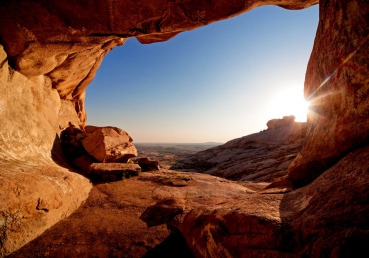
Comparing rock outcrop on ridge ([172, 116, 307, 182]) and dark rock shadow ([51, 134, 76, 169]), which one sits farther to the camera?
rock outcrop on ridge ([172, 116, 307, 182])

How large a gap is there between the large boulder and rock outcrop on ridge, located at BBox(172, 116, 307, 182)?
14.3m

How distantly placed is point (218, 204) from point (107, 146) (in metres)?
9.97

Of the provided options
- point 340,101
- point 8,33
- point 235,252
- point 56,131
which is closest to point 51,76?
point 56,131

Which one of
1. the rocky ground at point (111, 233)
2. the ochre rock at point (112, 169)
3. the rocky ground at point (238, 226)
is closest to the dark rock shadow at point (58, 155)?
the ochre rock at point (112, 169)

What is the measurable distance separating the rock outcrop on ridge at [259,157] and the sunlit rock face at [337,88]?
15.2m

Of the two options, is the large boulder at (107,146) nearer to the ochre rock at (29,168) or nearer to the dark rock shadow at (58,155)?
the dark rock shadow at (58,155)

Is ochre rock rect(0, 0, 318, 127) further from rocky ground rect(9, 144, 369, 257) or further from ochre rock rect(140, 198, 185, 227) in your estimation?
ochre rock rect(140, 198, 185, 227)

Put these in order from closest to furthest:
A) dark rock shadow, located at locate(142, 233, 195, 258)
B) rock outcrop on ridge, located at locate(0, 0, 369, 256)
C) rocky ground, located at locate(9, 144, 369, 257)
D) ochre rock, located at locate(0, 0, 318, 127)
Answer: rocky ground, located at locate(9, 144, 369, 257) < rock outcrop on ridge, located at locate(0, 0, 369, 256) < dark rock shadow, located at locate(142, 233, 195, 258) < ochre rock, located at locate(0, 0, 318, 127)

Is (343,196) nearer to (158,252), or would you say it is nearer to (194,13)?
(158,252)

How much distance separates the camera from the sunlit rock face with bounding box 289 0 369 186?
10.6 feet

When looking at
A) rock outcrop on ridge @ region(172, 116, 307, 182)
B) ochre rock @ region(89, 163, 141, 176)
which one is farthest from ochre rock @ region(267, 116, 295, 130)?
ochre rock @ region(89, 163, 141, 176)

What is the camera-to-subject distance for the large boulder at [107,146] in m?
11.9

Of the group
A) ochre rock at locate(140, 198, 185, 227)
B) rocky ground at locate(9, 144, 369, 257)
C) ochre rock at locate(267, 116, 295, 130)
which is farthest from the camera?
ochre rock at locate(267, 116, 295, 130)

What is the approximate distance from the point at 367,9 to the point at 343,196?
3.38 m
